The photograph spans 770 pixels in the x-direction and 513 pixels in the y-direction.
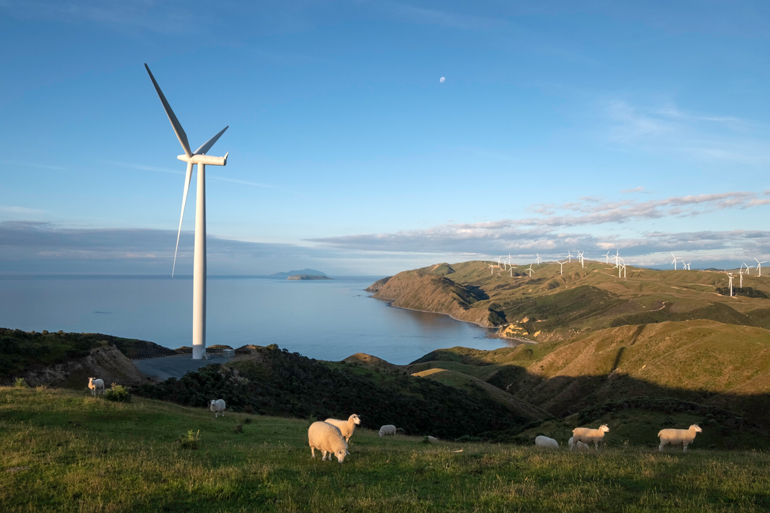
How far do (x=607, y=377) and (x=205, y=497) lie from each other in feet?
257

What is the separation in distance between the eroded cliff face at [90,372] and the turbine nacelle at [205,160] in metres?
19.5

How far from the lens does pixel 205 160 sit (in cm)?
4362

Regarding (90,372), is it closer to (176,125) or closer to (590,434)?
(176,125)

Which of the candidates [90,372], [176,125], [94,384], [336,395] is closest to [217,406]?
[94,384]

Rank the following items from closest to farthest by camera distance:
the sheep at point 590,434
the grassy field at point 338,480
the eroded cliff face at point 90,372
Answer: the grassy field at point 338,480, the sheep at point 590,434, the eroded cliff face at point 90,372

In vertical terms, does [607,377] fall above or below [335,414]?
below

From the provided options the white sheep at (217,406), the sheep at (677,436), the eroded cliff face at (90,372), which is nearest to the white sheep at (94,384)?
the white sheep at (217,406)

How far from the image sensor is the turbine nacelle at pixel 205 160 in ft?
143

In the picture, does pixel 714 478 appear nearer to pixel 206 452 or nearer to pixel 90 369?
pixel 206 452

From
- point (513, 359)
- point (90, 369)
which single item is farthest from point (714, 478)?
point (513, 359)

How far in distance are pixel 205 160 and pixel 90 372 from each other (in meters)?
22.3

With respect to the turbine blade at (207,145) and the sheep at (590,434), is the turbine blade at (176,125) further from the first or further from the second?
the sheep at (590,434)

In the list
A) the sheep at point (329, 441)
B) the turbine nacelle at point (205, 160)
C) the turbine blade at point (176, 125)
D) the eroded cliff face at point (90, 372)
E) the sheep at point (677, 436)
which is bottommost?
the eroded cliff face at point (90, 372)

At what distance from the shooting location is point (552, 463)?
1113cm
